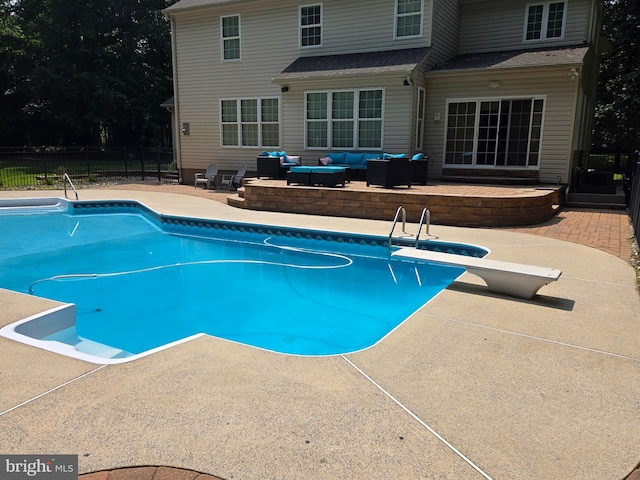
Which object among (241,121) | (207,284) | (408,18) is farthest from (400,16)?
(207,284)

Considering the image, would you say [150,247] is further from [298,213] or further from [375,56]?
[375,56]

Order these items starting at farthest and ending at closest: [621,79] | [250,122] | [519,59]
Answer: [621,79]
[250,122]
[519,59]

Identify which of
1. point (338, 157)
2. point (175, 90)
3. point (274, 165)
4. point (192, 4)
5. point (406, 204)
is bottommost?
point (406, 204)

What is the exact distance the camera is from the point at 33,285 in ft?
22.6

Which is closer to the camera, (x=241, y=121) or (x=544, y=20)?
(x=544, y=20)

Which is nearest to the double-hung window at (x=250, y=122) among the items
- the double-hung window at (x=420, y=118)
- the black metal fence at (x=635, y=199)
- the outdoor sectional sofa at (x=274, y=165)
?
the outdoor sectional sofa at (x=274, y=165)

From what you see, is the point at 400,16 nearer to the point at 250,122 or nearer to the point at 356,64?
the point at 356,64

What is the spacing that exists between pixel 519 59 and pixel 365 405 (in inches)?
479

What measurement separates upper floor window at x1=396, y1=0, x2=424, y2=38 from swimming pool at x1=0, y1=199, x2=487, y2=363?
766cm

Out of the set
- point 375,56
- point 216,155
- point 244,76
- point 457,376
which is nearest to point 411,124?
point 375,56

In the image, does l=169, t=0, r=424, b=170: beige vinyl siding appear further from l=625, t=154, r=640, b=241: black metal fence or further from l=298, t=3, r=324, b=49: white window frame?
l=625, t=154, r=640, b=241: black metal fence

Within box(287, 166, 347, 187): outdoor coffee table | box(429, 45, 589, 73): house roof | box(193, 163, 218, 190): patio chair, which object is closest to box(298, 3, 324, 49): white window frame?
box(429, 45, 589, 73): house roof

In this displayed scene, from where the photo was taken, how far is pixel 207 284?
709cm

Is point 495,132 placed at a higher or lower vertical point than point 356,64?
lower
